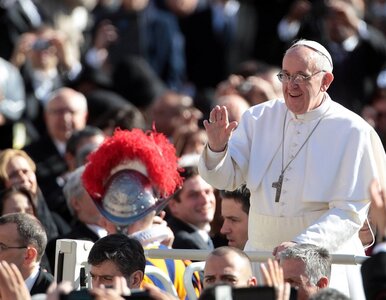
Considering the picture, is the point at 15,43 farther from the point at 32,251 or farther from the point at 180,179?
the point at 32,251

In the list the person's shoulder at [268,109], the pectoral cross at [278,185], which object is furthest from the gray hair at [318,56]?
the pectoral cross at [278,185]

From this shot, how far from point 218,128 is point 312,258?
1135 mm

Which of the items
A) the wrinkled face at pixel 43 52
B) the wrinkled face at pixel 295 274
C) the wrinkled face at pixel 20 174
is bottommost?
the wrinkled face at pixel 295 274

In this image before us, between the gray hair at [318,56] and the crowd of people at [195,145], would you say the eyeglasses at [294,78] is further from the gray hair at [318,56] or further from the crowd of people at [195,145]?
the gray hair at [318,56]

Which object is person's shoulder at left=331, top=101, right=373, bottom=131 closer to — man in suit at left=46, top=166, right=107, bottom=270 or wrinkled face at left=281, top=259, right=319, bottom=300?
wrinkled face at left=281, top=259, right=319, bottom=300

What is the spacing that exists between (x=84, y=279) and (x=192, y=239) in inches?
79.2

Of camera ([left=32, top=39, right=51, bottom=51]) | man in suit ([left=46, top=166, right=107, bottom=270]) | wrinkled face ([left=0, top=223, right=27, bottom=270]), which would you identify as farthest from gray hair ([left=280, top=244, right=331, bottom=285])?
camera ([left=32, top=39, right=51, bottom=51])

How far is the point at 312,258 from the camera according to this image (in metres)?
8.12

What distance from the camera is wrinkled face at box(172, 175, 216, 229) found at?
427 inches

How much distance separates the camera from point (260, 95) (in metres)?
13.1

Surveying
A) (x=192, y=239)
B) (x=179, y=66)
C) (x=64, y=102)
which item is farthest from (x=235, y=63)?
(x=192, y=239)

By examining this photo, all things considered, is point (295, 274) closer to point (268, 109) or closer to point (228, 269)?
point (228, 269)

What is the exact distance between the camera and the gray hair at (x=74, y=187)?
1098 centimetres

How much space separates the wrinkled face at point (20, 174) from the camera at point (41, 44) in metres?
3.72
